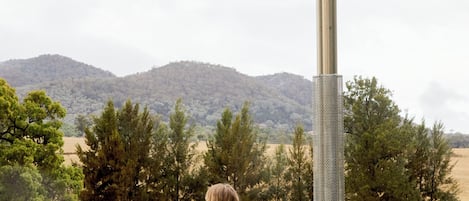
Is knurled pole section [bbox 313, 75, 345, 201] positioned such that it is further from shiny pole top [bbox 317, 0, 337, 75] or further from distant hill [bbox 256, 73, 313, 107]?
distant hill [bbox 256, 73, 313, 107]

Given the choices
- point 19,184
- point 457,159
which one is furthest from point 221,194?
point 457,159

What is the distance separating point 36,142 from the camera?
4.94m

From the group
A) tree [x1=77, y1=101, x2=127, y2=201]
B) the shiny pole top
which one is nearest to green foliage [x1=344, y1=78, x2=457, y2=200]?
tree [x1=77, y1=101, x2=127, y2=201]

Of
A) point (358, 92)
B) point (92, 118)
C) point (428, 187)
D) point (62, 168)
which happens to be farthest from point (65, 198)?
point (428, 187)

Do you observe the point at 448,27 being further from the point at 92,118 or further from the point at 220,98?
the point at 92,118

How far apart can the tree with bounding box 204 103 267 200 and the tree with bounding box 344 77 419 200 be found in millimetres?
706

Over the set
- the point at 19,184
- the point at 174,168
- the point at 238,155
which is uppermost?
the point at 238,155

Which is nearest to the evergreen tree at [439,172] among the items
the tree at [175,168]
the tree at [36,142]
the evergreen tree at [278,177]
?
the evergreen tree at [278,177]

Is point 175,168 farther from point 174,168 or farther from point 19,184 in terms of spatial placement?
point 19,184

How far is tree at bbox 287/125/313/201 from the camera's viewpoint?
5.25 m

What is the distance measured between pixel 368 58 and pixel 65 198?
2446 mm

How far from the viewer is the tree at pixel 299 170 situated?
207 inches

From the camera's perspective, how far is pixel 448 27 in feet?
16.0

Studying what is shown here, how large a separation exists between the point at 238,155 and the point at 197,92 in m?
0.59
